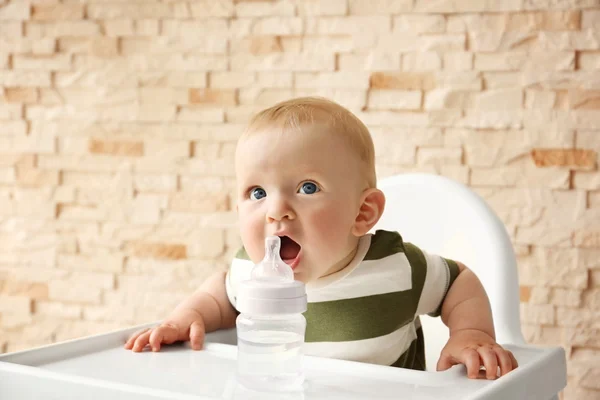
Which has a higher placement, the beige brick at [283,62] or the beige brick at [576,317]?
the beige brick at [283,62]

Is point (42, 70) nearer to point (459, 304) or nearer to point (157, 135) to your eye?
point (157, 135)

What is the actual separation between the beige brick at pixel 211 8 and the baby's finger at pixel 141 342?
1311mm

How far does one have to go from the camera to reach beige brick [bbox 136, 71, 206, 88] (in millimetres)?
2148

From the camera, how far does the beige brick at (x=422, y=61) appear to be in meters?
1.92

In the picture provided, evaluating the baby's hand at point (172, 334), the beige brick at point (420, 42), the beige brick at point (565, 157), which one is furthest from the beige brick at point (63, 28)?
the baby's hand at point (172, 334)

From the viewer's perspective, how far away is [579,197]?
71.1 inches

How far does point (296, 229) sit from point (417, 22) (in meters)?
1.14

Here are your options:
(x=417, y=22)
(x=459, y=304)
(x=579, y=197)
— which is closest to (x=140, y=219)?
(x=417, y=22)

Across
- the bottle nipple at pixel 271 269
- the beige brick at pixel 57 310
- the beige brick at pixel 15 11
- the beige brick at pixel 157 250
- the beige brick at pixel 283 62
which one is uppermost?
the beige brick at pixel 15 11

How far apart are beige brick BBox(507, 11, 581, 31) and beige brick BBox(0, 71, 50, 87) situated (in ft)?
4.24

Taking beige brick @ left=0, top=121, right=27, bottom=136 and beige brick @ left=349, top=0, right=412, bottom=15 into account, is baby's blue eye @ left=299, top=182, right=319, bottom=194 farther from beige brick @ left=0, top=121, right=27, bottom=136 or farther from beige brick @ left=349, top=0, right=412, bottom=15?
beige brick @ left=0, top=121, right=27, bottom=136

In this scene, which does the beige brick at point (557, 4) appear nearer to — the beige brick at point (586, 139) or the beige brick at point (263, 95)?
→ the beige brick at point (586, 139)

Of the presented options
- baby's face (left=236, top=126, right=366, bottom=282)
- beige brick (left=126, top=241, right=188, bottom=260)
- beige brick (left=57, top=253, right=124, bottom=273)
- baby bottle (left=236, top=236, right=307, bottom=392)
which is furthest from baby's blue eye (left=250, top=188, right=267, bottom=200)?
beige brick (left=57, top=253, right=124, bottom=273)

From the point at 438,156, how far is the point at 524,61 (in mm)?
286
